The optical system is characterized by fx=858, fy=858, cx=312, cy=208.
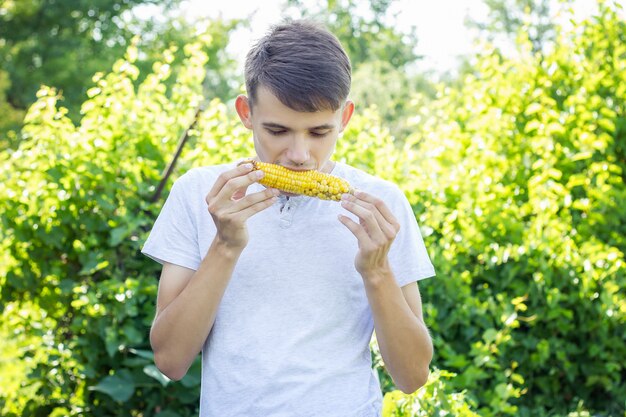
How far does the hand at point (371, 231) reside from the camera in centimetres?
207

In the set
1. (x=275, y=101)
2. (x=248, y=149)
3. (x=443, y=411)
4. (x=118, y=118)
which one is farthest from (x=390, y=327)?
(x=118, y=118)

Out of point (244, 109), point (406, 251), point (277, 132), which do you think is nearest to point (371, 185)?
point (406, 251)

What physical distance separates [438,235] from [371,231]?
2758 millimetres

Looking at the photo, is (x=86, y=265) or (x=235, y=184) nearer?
(x=235, y=184)

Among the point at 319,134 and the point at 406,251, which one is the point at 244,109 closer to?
the point at 319,134

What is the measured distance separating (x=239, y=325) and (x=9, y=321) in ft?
9.06

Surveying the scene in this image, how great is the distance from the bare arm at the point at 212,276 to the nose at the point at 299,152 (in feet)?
0.36

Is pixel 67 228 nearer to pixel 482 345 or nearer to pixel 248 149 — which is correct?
pixel 248 149

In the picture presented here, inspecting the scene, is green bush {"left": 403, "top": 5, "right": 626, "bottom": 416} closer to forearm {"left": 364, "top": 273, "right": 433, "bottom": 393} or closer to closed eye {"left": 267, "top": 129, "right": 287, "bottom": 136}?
forearm {"left": 364, "top": 273, "right": 433, "bottom": 393}

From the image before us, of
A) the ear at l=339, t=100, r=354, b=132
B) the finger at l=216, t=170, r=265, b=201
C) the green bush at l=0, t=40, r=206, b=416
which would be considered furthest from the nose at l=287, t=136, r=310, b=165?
the green bush at l=0, t=40, r=206, b=416

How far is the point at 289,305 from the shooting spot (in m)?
2.15

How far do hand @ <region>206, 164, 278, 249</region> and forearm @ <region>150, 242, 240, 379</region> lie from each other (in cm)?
4

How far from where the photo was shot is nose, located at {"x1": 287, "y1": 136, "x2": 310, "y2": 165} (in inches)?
85.1

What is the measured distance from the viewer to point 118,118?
15.0ft
